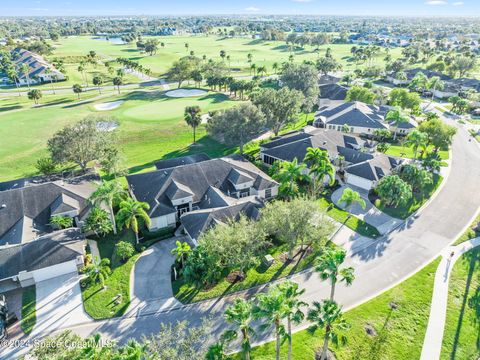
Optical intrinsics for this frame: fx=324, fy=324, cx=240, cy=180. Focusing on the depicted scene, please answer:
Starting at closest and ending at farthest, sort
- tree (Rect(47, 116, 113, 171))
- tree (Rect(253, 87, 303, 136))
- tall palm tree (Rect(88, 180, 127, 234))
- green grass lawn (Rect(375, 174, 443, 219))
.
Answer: tall palm tree (Rect(88, 180, 127, 234)) → green grass lawn (Rect(375, 174, 443, 219)) → tree (Rect(47, 116, 113, 171)) → tree (Rect(253, 87, 303, 136))

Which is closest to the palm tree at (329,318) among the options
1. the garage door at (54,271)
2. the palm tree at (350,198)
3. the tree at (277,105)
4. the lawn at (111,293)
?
the lawn at (111,293)

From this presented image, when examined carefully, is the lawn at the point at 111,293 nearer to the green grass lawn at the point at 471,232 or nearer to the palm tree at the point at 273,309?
the palm tree at the point at 273,309

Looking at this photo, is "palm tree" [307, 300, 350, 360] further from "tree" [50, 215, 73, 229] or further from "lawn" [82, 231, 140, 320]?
"tree" [50, 215, 73, 229]

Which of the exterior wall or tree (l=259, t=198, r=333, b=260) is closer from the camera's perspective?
tree (l=259, t=198, r=333, b=260)

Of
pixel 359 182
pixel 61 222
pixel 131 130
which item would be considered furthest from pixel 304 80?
pixel 61 222

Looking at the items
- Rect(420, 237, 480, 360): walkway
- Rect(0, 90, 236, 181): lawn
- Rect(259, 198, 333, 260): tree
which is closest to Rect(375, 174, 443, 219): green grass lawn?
Rect(420, 237, 480, 360): walkway

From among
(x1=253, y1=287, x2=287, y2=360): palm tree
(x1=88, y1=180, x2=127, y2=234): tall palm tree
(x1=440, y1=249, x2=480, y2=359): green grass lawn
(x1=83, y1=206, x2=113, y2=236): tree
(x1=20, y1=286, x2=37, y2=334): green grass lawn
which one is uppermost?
(x1=253, y1=287, x2=287, y2=360): palm tree

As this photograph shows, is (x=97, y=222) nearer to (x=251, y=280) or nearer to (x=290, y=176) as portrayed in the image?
(x=251, y=280)
